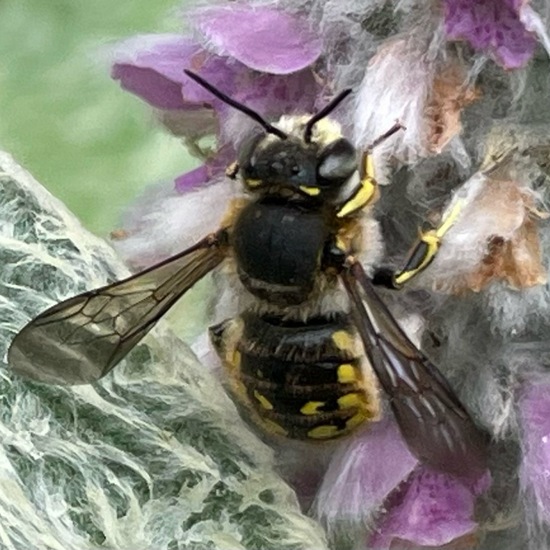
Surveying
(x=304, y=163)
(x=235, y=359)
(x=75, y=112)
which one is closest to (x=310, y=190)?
(x=304, y=163)

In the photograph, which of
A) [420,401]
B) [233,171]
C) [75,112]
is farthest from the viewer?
[75,112]

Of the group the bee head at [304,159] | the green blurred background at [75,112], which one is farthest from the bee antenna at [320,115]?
the green blurred background at [75,112]

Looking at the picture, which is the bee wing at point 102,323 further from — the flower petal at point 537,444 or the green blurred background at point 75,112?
the green blurred background at point 75,112

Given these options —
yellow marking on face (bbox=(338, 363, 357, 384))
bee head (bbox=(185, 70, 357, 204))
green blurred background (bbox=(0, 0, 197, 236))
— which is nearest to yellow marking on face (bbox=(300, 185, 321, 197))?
bee head (bbox=(185, 70, 357, 204))

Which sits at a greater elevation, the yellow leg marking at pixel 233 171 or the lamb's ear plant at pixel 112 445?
the yellow leg marking at pixel 233 171

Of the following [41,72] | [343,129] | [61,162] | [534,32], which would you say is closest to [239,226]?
[343,129]

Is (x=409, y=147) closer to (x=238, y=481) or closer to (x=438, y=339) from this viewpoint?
(x=438, y=339)

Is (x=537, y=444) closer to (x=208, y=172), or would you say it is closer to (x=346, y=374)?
(x=346, y=374)

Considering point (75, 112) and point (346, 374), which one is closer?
point (346, 374)
